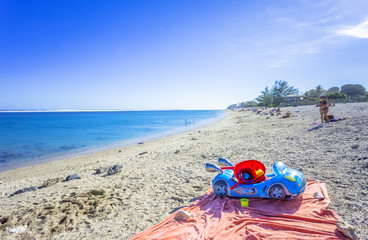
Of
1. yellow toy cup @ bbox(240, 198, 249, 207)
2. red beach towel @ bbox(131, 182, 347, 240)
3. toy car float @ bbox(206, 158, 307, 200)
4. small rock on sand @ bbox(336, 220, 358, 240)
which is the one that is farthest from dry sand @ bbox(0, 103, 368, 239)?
yellow toy cup @ bbox(240, 198, 249, 207)

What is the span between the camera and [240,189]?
4.01 m

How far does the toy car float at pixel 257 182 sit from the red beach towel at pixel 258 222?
7.4 inches

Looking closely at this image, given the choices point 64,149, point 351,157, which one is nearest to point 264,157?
point 351,157

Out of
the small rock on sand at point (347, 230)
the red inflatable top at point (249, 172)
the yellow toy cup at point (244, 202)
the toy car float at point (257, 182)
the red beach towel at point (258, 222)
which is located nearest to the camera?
the small rock on sand at point (347, 230)

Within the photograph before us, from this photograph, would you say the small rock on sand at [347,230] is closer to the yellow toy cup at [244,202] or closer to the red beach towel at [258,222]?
the red beach towel at [258,222]

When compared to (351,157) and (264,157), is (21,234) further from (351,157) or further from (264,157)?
(351,157)

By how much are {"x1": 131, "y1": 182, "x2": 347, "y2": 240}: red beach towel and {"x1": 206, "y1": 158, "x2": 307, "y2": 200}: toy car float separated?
7.4 inches

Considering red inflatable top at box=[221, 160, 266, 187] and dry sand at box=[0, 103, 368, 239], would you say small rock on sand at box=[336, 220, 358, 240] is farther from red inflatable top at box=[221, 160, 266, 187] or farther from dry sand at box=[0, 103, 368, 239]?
red inflatable top at box=[221, 160, 266, 187]

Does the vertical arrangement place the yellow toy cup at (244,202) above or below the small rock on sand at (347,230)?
below

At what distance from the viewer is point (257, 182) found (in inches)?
159

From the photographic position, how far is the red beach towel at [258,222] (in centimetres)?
294

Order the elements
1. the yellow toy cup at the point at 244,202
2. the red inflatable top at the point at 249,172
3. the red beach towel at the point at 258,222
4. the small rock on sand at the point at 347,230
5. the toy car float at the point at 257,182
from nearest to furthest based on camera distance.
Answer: the small rock on sand at the point at 347,230
the red beach towel at the point at 258,222
the toy car float at the point at 257,182
the yellow toy cup at the point at 244,202
the red inflatable top at the point at 249,172

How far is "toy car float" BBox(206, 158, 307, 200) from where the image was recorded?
3.66 metres

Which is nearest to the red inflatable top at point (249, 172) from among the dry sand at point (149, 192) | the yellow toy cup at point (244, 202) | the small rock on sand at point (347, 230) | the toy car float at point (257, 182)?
the toy car float at point (257, 182)
